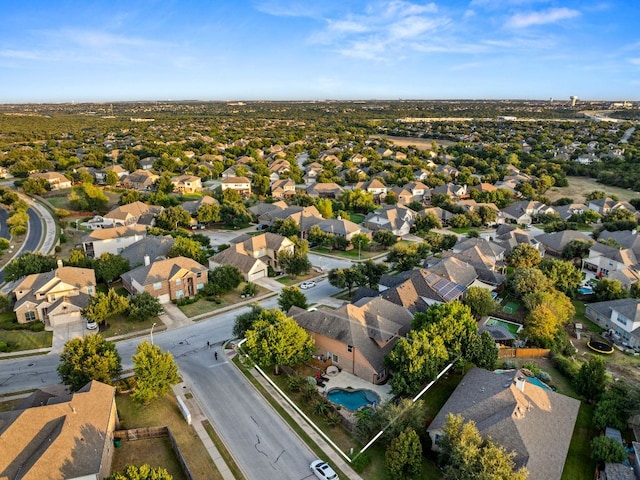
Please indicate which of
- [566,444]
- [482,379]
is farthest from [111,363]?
[566,444]

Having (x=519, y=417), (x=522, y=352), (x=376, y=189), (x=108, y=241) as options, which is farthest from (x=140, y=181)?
(x=519, y=417)

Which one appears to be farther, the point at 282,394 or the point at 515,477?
the point at 282,394

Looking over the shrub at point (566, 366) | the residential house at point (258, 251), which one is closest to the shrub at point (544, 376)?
the shrub at point (566, 366)

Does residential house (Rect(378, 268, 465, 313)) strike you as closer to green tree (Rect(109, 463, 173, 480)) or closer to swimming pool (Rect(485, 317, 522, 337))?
swimming pool (Rect(485, 317, 522, 337))

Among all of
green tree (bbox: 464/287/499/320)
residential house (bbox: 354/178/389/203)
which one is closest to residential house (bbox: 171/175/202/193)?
residential house (bbox: 354/178/389/203)

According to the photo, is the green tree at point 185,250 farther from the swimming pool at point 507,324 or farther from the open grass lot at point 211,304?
the swimming pool at point 507,324

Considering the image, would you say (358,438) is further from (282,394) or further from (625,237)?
(625,237)
